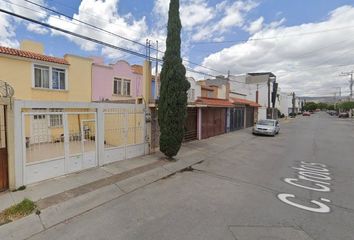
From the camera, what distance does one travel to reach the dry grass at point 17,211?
15.4 feet

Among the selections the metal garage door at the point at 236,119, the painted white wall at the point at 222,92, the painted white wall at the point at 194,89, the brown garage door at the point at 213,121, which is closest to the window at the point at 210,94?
the painted white wall at the point at 222,92

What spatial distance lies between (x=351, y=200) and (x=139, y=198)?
5839mm

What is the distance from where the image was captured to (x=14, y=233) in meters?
4.25

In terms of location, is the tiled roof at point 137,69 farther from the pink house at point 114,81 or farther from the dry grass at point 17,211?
the dry grass at point 17,211

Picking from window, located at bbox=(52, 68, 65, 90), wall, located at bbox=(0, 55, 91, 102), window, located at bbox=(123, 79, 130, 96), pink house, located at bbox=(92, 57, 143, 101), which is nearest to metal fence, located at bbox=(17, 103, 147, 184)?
wall, located at bbox=(0, 55, 91, 102)

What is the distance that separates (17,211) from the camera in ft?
16.3

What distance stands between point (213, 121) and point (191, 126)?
10.8 feet

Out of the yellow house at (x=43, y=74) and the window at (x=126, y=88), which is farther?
the window at (x=126, y=88)

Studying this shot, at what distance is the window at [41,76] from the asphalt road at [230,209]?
11153 mm

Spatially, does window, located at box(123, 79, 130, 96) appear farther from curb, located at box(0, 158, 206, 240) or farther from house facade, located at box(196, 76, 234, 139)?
curb, located at box(0, 158, 206, 240)

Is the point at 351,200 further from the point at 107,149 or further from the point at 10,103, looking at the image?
the point at 10,103

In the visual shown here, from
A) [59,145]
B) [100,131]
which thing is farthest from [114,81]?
[59,145]

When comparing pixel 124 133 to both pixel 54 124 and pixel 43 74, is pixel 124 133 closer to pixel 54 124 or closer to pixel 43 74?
pixel 54 124

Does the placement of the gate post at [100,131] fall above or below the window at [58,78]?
below
